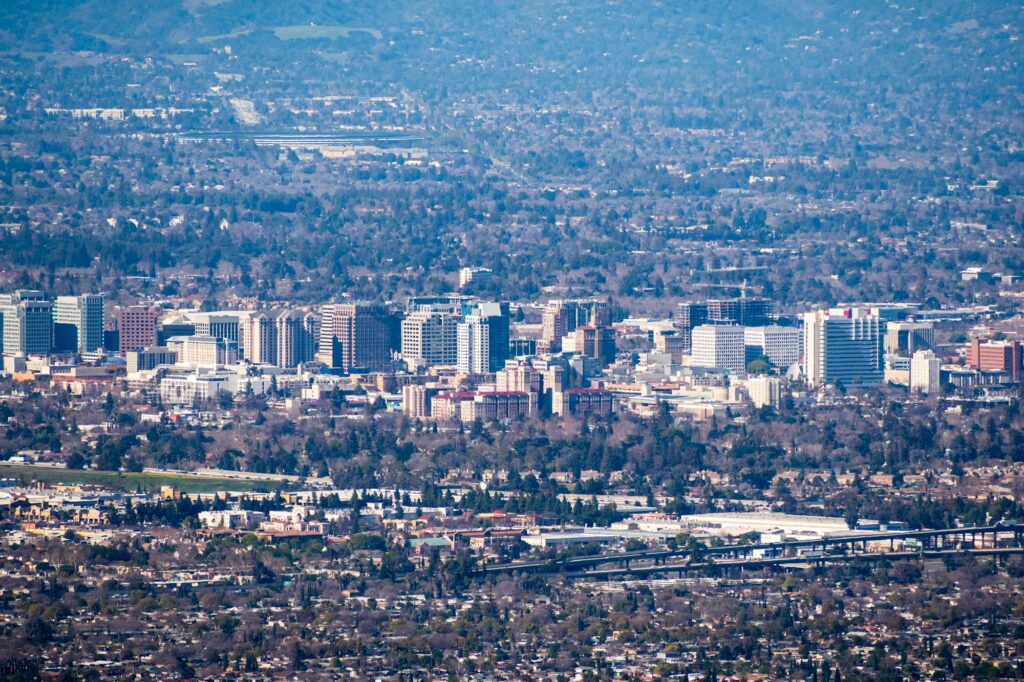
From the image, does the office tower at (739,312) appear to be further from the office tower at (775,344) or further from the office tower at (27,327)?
the office tower at (27,327)

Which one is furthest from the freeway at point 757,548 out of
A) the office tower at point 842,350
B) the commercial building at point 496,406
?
the office tower at point 842,350

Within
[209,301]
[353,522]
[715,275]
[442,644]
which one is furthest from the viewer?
[715,275]

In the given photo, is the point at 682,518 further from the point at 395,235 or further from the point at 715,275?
the point at 395,235

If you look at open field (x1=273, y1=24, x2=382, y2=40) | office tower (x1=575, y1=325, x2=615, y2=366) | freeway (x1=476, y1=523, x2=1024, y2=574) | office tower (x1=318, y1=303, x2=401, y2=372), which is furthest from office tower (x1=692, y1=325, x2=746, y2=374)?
open field (x1=273, y1=24, x2=382, y2=40)

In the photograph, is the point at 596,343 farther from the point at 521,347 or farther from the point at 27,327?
the point at 27,327

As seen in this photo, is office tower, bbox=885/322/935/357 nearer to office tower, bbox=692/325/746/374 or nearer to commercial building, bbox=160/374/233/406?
office tower, bbox=692/325/746/374

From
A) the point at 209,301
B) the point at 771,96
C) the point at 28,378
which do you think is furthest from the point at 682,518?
the point at 771,96
